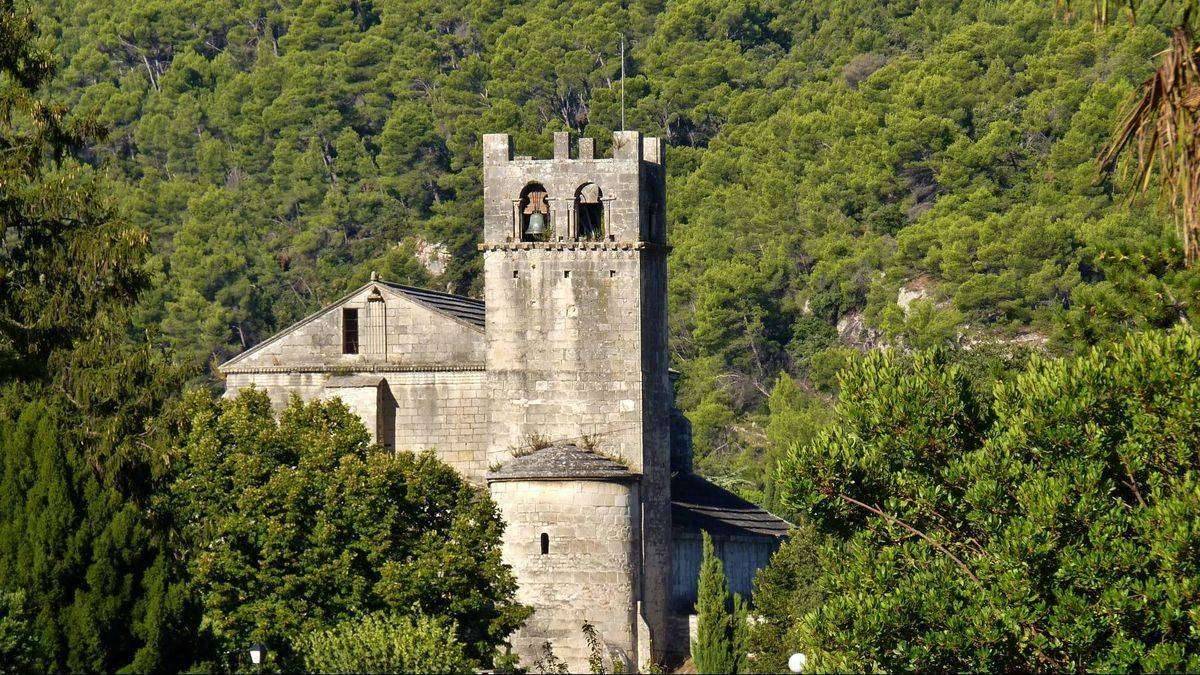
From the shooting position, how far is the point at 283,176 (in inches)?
4646

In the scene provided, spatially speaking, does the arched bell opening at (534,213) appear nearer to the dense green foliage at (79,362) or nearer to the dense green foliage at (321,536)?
the dense green foliage at (321,536)

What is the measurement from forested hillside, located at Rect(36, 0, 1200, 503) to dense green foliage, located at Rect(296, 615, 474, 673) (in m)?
21.2

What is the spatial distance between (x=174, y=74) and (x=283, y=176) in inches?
574

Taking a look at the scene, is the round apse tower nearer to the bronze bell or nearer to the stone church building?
the stone church building

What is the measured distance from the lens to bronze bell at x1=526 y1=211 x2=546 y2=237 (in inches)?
1826

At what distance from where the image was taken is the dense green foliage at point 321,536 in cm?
3897

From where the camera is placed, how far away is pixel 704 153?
105062 mm

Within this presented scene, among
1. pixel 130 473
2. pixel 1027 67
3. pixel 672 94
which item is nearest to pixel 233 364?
pixel 130 473

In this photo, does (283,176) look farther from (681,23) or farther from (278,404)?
(278,404)

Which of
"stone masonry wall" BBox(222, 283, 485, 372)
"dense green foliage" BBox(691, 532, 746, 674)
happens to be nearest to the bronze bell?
"stone masonry wall" BBox(222, 283, 485, 372)

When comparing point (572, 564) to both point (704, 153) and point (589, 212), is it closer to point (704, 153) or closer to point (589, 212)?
point (589, 212)

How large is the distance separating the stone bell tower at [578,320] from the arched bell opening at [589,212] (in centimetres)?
3

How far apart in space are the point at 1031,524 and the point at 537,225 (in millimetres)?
16971

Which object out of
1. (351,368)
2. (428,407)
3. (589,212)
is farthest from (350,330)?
(589,212)
